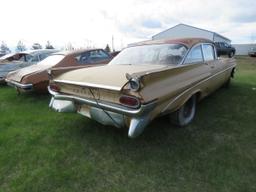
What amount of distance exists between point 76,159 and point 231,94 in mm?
4498

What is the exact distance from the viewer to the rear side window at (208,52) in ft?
14.9

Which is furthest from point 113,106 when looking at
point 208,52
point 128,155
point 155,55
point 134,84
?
point 208,52

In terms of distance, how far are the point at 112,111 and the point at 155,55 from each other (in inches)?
61.3

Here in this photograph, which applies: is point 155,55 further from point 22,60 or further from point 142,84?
point 22,60

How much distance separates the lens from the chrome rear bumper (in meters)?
2.57

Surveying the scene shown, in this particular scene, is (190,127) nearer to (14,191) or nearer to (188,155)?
(188,155)

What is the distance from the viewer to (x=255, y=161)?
2750mm

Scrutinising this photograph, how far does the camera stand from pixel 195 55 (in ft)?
13.2

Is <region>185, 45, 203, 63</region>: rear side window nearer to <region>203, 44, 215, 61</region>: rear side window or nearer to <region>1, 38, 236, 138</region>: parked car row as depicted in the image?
<region>1, 38, 236, 138</region>: parked car row

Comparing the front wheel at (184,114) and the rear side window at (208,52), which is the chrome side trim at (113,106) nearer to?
the front wheel at (184,114)

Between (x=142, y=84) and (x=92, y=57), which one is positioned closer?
(x=142, y=84)

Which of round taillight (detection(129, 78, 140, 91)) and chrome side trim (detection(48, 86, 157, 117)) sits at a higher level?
round taillight (detection(129, 78, 140, 91))

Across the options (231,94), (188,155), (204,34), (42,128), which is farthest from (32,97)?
(204,34)

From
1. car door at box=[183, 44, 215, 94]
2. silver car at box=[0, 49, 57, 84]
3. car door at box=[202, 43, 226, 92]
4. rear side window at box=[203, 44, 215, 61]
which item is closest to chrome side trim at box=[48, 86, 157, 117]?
car door at box=[183, 44, 215, 94]
